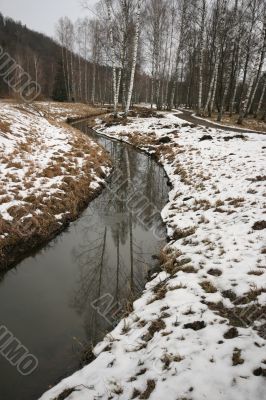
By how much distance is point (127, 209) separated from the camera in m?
10.5

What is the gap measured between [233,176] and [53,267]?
22.1ft

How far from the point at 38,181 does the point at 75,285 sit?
15.8 feet

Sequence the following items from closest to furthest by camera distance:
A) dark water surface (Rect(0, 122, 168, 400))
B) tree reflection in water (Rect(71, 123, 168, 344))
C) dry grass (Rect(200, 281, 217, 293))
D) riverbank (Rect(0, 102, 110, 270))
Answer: dark water surface (Rect(0, 122, 168, 400)) → dry grass (Rect(200, 281, 217, 293)) → tree reflection in water (Rect(71, 123, 168, 344)) → riverbank (Rect(0, 102, 110, 270))

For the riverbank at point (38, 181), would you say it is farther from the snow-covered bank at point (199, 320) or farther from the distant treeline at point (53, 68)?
the distant treeline at point (53, 68)

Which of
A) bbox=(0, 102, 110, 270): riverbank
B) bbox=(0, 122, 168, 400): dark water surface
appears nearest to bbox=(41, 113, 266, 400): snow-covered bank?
bbox=(0, 122, 168, 400): dark water surface

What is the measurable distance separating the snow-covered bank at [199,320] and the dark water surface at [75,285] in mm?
525

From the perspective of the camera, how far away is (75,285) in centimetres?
657

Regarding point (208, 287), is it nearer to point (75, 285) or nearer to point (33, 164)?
point (75, 285)

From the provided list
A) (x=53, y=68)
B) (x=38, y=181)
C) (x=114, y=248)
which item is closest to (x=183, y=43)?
(x=38, y=181)

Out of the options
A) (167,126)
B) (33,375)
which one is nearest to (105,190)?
(33,375)

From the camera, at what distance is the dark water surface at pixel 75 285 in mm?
4750

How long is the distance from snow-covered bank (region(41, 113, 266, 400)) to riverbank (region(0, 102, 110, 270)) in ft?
11.1

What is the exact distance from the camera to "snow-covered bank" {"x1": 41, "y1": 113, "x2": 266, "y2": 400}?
3592 millimetres

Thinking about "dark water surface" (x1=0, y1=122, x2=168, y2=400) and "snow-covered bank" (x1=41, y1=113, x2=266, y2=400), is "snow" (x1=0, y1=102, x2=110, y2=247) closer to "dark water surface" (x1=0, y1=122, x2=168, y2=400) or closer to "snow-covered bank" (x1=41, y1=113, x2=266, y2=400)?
"dark water surface" (x1=0, y1=122, x2=168, y2=400)
